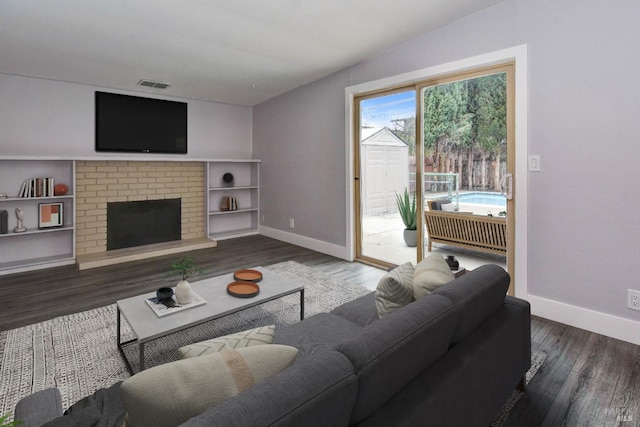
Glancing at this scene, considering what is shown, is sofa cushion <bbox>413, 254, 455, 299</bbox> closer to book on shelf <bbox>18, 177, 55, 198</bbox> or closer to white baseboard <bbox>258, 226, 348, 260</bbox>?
white baseboard <bbox>258, 226, 348, 260</bbox>

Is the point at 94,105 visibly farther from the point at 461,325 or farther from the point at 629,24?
the point at 629,24

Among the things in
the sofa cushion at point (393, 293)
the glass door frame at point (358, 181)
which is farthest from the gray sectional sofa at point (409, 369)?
the glass door frame at point (358, 181)

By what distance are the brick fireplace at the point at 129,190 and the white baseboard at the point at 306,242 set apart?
110cm

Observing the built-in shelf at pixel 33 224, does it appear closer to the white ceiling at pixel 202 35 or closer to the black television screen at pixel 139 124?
the black television screen at pixel 139 124

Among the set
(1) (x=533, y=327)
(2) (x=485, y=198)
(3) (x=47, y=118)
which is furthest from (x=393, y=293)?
(3) (x=47, y=118)

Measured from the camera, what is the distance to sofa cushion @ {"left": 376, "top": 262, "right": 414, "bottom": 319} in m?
1.64

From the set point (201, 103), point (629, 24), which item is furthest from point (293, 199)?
point (629, 24)

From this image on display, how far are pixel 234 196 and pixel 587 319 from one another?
207 inches

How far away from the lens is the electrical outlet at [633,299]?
2.37 m

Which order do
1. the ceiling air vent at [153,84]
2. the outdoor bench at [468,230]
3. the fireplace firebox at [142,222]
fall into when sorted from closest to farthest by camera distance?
the outdoor bench at [468,230], the ceiling air vent at [153,84], the fireplace firebox at [142,222]

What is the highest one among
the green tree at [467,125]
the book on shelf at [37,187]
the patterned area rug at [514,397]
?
the green tree at [467,125]

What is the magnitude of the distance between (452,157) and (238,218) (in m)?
4.10

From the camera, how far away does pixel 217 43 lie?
347cm

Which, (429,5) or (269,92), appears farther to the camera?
(269,92)
